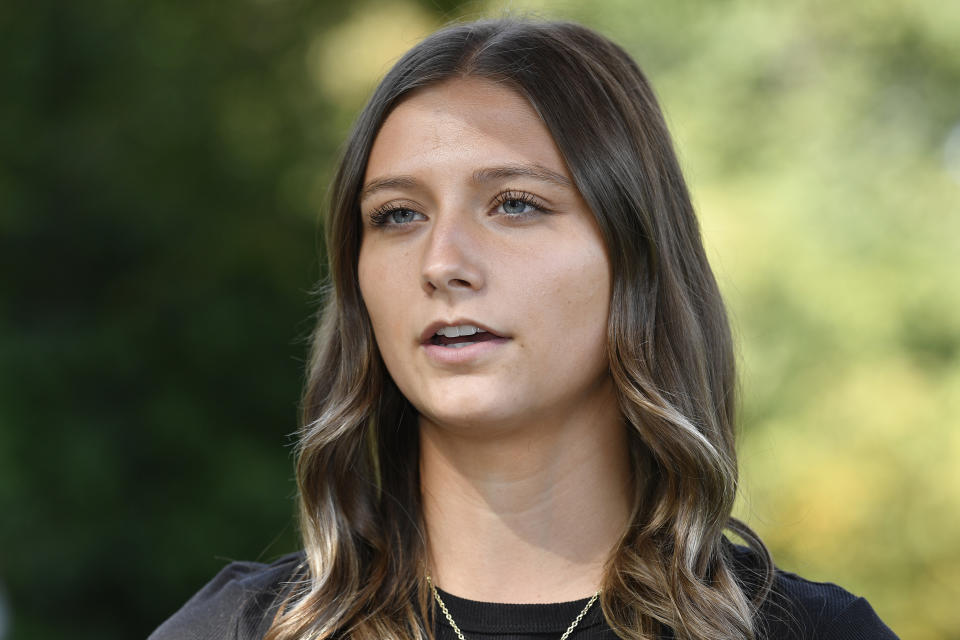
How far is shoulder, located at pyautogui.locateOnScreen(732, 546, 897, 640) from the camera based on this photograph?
217 cm

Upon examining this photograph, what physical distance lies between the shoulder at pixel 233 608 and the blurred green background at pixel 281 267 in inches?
171

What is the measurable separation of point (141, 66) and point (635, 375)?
5.71 meters

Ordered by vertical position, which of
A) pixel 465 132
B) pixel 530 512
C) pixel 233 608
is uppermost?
pixel 465 132

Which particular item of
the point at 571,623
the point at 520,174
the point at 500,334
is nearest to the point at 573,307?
the point at 500,334

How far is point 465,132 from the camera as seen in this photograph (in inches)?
86.7

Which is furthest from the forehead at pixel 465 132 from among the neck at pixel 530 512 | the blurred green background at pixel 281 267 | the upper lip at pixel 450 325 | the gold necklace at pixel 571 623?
the blurred green background at pixel 281 267

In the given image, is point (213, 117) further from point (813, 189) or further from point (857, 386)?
point (857, 386)

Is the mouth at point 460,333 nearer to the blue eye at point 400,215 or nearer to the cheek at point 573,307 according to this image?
the cheek at point 573,307

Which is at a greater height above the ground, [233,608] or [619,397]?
[619,397]

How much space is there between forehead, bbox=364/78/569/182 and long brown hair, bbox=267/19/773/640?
0.03 metres

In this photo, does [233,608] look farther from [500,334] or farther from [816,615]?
[816,615]

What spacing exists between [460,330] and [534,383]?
16 centimetres

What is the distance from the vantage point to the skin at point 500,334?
2127 millimetres

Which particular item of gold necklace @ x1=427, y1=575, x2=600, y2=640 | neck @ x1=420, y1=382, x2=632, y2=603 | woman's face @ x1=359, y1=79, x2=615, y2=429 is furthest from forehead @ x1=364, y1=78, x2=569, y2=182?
gold necklace @ x1=427, y1=575, x2=600, y2=640
